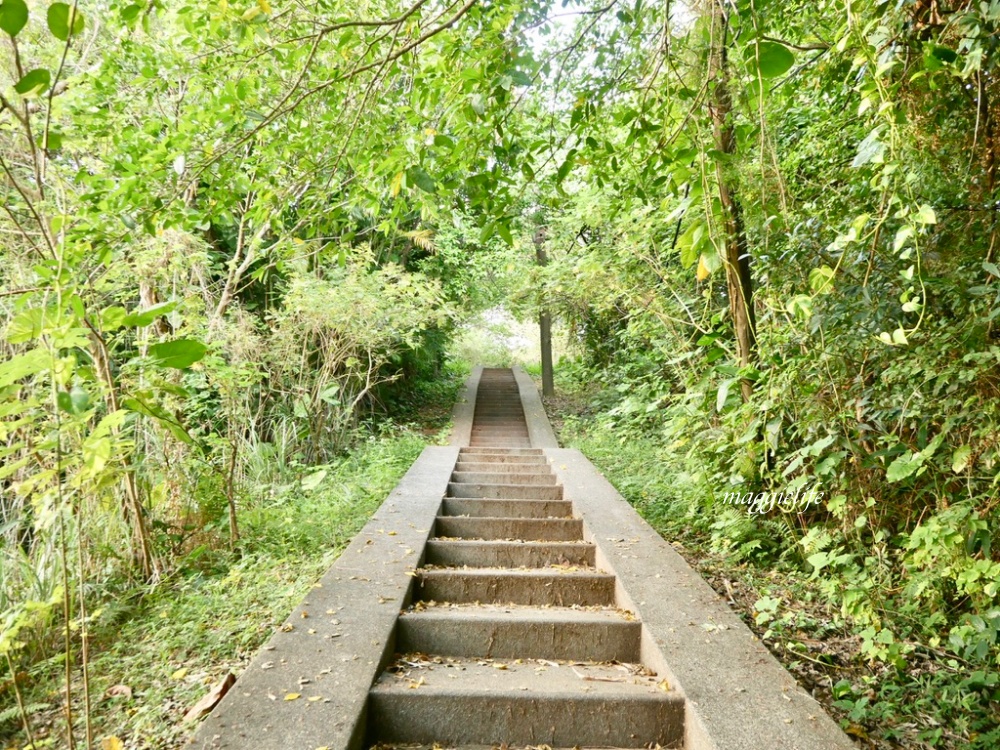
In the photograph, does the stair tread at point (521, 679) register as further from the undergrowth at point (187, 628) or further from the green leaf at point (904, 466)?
the green leaf at point (904, 466)

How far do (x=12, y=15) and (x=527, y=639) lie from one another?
2826mm

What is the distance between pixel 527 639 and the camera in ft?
9.78

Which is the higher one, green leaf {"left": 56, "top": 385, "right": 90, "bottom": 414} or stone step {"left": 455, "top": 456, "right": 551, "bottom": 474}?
green leaf {"left": 56, "top": 385, "right": 90, "bottom": 414}

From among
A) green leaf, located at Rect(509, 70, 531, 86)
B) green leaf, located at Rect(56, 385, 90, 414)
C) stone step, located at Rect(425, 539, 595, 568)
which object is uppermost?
green leaf, located at Rect(509, 70, 531, 86)

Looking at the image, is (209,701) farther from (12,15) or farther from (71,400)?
(12,15)

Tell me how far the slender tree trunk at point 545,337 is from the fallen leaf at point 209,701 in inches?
415

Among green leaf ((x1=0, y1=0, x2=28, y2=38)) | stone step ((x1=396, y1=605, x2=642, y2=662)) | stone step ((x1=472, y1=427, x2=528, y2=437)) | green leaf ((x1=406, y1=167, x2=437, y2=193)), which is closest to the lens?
green leaf ((x1=0, y1=0, x2=28, y2=38))

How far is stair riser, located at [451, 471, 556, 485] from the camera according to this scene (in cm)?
605

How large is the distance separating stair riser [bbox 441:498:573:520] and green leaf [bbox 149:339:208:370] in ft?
12.4

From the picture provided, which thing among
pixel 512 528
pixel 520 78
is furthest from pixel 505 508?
pixel 520 78

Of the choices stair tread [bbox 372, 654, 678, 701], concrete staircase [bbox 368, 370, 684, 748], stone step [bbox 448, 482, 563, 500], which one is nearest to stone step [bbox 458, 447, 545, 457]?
stone step [bbox 448, 482, 563, 500]

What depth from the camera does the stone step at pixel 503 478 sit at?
19.9 feet

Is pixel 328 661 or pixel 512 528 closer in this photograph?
pixel 328 661

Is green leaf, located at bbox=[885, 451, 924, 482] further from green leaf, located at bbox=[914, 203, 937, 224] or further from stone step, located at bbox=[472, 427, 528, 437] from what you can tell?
stone step, located at bbox=[472, 427, 528, 437]
